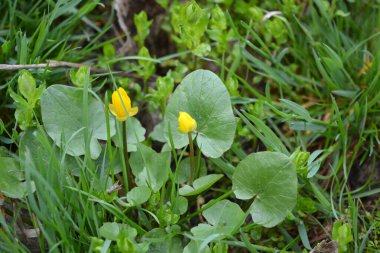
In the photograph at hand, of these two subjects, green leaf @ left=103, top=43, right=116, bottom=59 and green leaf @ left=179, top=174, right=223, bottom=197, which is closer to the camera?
green leaf @ left=179, top=174, right=223, bottom=197

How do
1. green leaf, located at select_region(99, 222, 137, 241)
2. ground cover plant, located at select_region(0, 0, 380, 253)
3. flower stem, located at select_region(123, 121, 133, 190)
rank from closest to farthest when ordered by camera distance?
green leaf, located at select_region(99, 222, 137, 241) < ground cover plant, located at select_region(0, 0, 380, 253) < flower stem, located at select_region(123, 121, 133, 190)

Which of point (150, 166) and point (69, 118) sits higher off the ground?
point (69, 118)

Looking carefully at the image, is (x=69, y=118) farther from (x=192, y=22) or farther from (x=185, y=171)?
(x=192, y=22)

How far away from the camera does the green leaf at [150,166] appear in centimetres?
157

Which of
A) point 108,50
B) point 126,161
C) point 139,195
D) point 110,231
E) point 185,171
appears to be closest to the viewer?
point 110,231

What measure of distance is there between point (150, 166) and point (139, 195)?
0.49 ft

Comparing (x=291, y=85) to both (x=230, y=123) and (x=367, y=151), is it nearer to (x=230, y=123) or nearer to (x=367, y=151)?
(x=367, y=151)

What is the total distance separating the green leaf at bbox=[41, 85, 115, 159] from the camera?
1606 mm

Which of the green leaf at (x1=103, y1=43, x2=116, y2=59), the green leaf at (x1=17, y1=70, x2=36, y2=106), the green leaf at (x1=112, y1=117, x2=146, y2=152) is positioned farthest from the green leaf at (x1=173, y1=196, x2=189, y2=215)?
the green leaf at (x1=103, y1=43, x2=116, y2=59)

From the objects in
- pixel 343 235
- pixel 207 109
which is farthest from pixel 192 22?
pixel 343 235

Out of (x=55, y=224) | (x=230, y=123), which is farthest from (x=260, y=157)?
(x=55, y=224)

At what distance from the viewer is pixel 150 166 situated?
1.62 m

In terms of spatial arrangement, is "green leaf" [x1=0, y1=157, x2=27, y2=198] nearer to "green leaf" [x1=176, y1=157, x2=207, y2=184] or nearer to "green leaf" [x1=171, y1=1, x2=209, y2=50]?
"green leaf" [x1=176, y1=157, x2=207, y2=184]

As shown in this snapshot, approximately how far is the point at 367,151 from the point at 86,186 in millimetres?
976
